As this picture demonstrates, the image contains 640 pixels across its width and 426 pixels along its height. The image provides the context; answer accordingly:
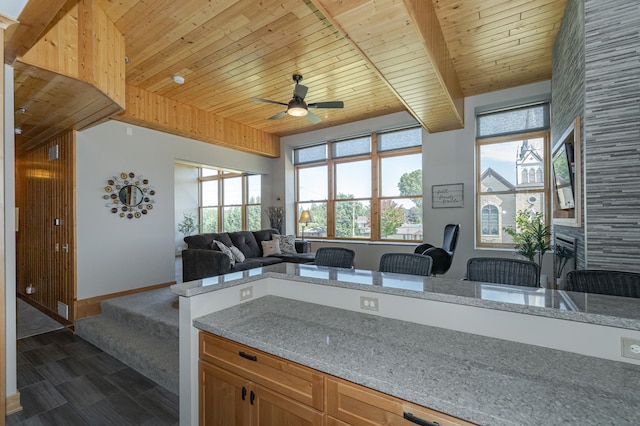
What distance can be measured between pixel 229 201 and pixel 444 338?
8597 millimetres

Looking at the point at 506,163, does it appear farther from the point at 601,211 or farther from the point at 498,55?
the point at 601,211

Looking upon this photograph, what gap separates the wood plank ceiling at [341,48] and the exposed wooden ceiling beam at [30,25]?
3.11 ft

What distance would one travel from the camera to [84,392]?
2568 millimetres

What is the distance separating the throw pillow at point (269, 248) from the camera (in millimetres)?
6000

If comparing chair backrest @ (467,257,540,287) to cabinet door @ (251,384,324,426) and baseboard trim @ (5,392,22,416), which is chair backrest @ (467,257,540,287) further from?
baseboard trim @ (5,392,22,416)

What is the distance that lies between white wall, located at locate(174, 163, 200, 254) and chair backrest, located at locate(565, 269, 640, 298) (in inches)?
387

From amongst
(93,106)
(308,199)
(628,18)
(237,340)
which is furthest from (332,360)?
Answer: (308,199)

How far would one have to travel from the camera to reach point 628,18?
7.54 feet

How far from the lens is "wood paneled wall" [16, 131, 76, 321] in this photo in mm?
4008

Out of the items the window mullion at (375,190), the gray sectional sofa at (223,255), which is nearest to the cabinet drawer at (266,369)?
the gray sectional sofa at (223,255)

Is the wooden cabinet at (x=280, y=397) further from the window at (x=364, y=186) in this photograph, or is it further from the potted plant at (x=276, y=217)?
the potted plant at (x=276, y=217)

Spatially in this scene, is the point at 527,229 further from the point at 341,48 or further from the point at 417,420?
the point at 417,420

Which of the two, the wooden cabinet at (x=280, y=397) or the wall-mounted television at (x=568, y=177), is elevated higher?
the wall-mounted television at (x=568, y=177)

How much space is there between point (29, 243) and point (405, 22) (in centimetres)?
650
